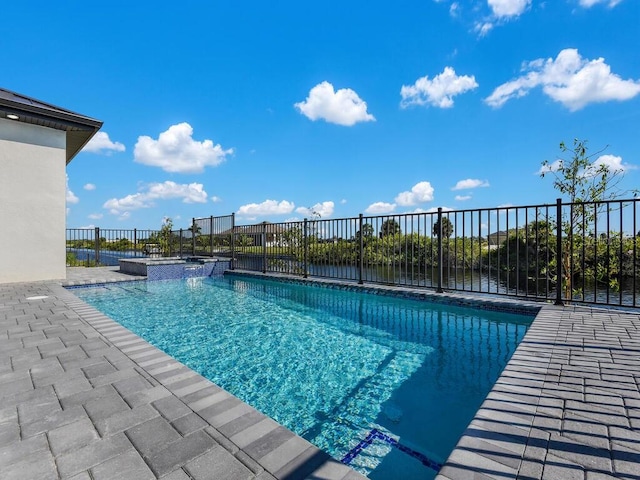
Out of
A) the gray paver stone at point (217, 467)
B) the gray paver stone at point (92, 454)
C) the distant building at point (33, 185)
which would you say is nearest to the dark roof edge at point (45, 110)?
the distant building at point (33, 185)

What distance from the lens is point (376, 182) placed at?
51.3ft

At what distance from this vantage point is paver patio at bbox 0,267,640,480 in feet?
4.22

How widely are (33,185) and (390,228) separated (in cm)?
842

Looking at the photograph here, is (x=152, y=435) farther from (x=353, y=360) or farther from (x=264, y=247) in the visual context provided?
(x=264, y=247)

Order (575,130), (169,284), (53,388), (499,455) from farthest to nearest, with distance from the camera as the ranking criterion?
(169,284) → (575,130) → (53,388) → (499,455)

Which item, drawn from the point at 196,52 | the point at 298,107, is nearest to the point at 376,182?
the point at 298,107

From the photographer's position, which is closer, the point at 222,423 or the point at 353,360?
the point at 222,423

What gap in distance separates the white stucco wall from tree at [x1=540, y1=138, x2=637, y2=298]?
10.6m

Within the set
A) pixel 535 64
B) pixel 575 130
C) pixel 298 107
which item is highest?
pixel 298 107

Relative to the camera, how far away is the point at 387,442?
203 cm

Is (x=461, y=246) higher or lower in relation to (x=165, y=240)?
lower

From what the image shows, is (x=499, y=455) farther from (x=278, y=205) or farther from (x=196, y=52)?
(x=278, y=205)

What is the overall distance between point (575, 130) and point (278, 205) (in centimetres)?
1929

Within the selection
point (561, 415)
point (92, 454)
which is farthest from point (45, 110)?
point (561, 415)
